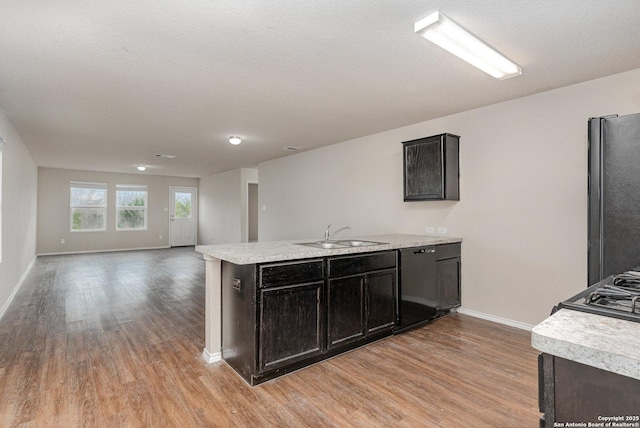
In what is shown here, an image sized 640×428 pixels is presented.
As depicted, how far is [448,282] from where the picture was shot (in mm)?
3721

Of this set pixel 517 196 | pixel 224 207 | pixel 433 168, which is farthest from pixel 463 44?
pixel 224 207

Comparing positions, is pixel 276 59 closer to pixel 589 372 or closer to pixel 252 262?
pixel 252 262

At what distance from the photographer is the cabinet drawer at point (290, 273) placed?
2291 millimetres

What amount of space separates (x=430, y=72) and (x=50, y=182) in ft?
33.1

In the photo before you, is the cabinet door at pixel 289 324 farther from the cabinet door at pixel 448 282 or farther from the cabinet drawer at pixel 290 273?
the cabinet door at pixel 448 282

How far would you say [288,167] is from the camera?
22.3ft

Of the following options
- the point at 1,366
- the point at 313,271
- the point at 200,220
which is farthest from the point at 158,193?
the point at 313,271

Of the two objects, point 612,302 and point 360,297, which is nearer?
point 612,302

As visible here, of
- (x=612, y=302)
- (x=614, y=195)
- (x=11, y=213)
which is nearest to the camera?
(x=612, y=302)

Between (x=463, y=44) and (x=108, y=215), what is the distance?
33.7 ft

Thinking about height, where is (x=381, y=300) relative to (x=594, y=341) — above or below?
below

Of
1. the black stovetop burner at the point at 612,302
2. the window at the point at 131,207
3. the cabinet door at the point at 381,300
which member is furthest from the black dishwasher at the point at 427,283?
the window at the point at 131,207

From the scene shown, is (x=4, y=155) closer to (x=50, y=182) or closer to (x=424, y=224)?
(x=424, y=224)

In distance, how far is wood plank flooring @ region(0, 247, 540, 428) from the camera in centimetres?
194
